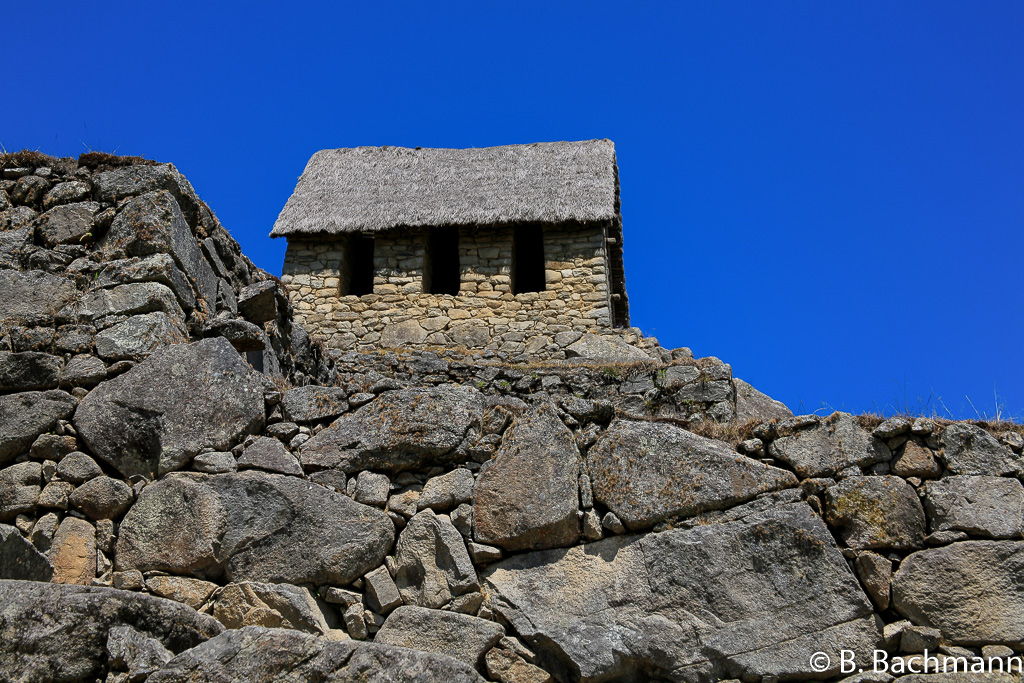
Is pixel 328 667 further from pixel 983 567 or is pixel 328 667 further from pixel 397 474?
pixel 983 567

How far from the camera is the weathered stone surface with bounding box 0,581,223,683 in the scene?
366cm

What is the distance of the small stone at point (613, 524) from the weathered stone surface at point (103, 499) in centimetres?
259

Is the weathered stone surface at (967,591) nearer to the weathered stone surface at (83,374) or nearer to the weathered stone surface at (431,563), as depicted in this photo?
the weathered stone surface at (431,563)

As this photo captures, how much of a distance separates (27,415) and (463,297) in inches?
323

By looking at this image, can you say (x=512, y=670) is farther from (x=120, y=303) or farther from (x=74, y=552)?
(x=120, y=303)

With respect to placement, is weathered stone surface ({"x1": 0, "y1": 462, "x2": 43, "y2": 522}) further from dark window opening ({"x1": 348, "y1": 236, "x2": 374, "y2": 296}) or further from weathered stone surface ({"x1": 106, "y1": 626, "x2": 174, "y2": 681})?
dark window opening ({"x1": 348, "y1": 236, "x2": 374, "y2": 296})

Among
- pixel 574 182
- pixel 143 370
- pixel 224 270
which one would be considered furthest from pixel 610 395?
pixel 574 182

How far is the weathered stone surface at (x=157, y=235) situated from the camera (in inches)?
228

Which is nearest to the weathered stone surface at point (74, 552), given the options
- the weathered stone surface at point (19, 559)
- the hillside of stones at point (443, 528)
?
the hillside of stones at point (443, 528)

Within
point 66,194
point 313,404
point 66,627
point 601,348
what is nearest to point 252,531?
point 313,404

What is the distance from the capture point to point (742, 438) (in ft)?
16.1

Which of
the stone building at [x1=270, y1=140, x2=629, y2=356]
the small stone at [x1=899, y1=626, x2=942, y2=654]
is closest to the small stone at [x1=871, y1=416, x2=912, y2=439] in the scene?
the small stone at [x1=899, y1=626, x2=942, y2=654]

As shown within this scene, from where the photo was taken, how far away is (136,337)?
5375mm

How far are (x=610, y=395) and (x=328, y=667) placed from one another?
4373 millimetres
